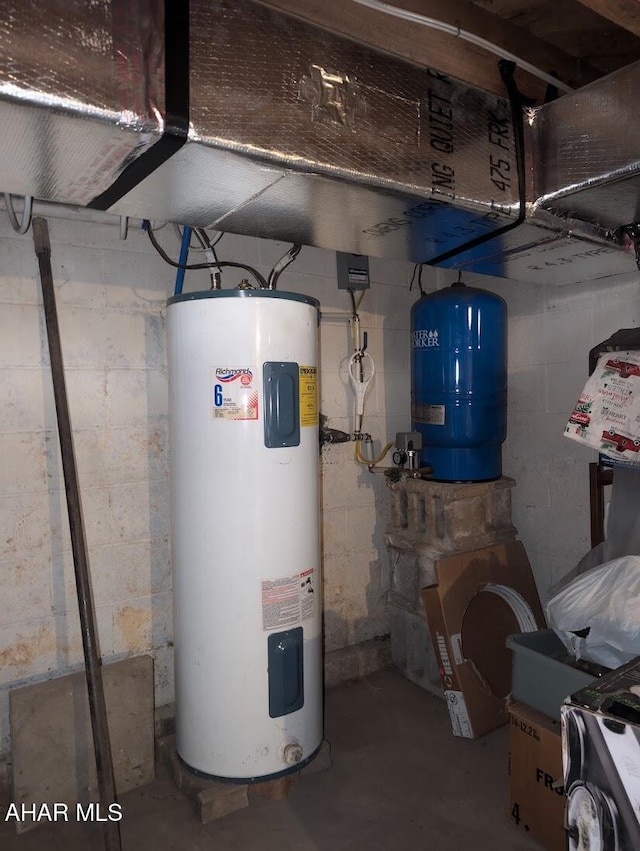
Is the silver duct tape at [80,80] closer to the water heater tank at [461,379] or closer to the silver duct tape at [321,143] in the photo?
the silver duct tape at [321,143]

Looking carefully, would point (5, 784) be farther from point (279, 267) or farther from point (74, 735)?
point (279, 267)

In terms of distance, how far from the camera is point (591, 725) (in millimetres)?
1019

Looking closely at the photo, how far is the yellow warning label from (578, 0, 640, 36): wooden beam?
1.10 m

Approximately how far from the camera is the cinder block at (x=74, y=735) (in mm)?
1750

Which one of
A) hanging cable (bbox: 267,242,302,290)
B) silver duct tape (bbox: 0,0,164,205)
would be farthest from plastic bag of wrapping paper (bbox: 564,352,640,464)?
→ silver duct tape (bbox: 0,0,164,205)

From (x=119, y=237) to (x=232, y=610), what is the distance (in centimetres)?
130

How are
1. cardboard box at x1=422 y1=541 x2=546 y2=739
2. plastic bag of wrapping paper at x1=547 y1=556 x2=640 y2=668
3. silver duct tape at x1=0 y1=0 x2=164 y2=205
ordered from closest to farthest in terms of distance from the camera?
silver duct tape at x1=0 y1=0 x2=164 y2=205 < plastic bag of wrapping paper at x1=547 y1=556 x2=640 y2=668 < cardboard box at x1=422 y1=541 x2=546 y2=739

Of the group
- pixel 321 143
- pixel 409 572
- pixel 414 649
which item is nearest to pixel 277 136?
pixel 321 143

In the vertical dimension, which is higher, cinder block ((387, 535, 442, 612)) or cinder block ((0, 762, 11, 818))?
cinder block ((387, 535, 442, 612))

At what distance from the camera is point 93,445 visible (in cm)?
193

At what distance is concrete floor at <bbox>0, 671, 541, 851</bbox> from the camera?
1654 mm

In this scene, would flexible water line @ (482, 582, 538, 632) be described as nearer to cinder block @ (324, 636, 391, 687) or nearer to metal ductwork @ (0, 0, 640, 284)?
cinder block @ (324, 636, 391, 687)

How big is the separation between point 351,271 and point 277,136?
1191 millimetres

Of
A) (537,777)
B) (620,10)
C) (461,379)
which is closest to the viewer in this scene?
(620,10)
